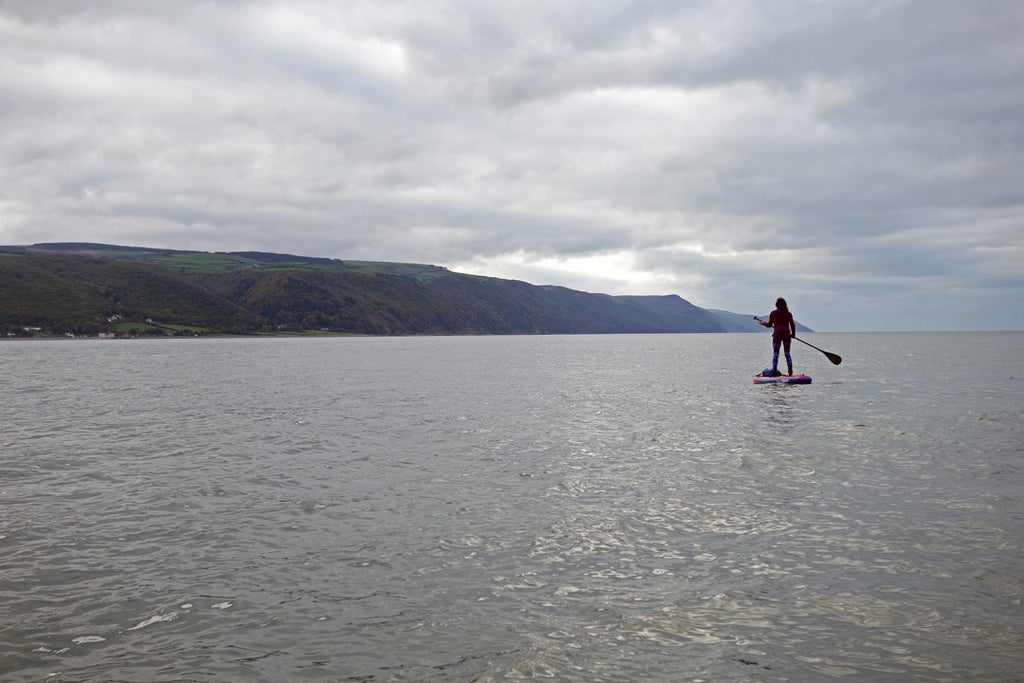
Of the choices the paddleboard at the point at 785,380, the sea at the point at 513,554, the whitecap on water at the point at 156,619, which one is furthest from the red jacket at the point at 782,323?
the whitecap on water at the point at 156,619

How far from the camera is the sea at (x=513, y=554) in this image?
8203mm

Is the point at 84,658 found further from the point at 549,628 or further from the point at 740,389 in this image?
the point at 740,389

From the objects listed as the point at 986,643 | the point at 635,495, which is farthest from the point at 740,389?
the point at 986,643

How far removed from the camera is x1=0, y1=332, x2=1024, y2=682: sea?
820 cm

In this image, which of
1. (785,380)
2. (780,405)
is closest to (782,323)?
(785,380)

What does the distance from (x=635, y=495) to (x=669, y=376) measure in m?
52.0

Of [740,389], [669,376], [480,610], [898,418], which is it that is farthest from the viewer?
[669,376]

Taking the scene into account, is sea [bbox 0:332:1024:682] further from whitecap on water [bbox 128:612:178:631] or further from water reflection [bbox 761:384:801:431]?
water reflection [bbox 761:384:801:431]

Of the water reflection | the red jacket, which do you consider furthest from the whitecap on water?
the red jacket

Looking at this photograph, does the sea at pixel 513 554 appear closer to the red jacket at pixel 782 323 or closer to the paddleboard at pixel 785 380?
the red jacket at pixel 782 323

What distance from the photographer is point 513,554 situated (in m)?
12.0

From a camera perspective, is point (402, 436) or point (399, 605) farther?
point (402, 436)

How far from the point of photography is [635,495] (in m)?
16.3

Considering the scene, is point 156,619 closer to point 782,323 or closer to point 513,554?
point 513,554
